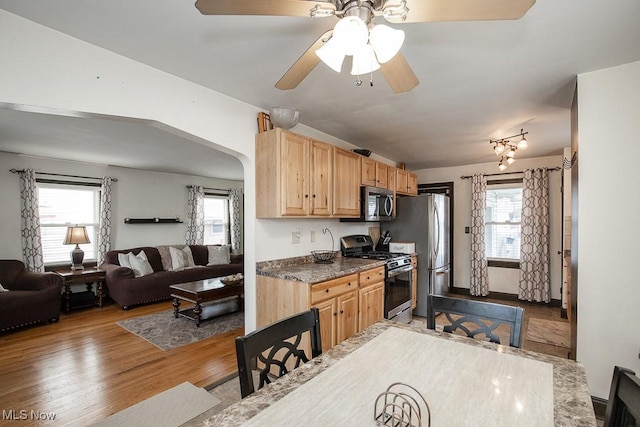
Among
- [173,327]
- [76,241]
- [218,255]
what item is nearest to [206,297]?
[173,327]

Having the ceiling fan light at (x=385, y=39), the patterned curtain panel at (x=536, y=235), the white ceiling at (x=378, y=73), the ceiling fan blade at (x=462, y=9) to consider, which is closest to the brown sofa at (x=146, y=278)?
the white ceiling at (x=378, y=73)

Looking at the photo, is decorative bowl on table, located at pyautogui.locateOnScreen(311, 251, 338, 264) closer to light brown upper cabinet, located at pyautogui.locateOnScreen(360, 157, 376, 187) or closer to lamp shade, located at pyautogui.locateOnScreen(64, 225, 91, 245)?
light brown upper cabinet, located at pyautogui.locateOnScreen(360, 157, 376, 187)

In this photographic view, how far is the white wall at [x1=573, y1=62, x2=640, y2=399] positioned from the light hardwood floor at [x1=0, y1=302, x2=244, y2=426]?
295cm

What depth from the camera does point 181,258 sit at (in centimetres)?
592

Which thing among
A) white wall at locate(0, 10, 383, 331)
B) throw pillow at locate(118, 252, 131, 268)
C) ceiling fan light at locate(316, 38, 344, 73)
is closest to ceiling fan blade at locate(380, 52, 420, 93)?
ceiling fan light at locate(316, 38, 344, 73)

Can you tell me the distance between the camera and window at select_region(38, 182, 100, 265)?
504 cm

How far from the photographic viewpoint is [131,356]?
3.15 m

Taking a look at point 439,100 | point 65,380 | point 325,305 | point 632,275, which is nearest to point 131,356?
point 65,380

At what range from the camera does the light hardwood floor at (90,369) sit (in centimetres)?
234

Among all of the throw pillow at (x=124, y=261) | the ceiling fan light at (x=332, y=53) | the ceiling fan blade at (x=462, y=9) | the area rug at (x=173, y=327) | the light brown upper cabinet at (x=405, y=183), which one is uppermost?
the ceiling fan blade at (x=462, y=9)

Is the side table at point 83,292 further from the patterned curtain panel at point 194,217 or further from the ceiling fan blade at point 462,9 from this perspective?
the ceiling fan blade at point 462,9

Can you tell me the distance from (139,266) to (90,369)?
2502mm

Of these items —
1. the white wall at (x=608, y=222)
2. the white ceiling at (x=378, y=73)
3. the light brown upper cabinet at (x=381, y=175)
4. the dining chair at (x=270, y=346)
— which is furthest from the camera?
the light brown upper cabinet at (x=381, y=175)

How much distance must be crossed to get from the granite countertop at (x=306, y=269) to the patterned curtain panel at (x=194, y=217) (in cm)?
418
